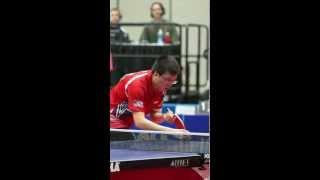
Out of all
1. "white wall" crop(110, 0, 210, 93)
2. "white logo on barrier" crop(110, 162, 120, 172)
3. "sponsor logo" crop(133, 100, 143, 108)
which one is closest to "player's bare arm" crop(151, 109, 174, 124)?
"sponsor logo" crop(133, 100, 143, 108)

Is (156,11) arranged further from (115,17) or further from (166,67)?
(166,67)

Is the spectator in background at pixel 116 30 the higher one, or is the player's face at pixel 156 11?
the player's face at pixel 156 11

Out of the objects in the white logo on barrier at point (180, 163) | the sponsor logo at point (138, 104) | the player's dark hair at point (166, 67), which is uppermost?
the player's dark hair at point (166, 67)

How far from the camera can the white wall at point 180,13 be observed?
33.2 feet

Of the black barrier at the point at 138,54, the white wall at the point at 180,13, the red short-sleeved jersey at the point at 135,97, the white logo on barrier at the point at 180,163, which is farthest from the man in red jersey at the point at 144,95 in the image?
the white wall at the point at 180,13

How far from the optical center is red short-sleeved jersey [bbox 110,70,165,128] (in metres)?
3.98

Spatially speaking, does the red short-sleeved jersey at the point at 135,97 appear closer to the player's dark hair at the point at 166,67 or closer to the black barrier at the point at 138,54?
the player's dark hair at the point at 166,67

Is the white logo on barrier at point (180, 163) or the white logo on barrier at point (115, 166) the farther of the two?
the white logo on barrier at point (180, 163)

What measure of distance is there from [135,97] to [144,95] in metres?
0.06

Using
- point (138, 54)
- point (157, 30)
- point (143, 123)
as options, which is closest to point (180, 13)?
point (157, 30)
